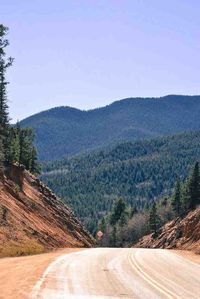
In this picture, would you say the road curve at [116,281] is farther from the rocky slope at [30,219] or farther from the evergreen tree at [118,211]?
the evergreen tree at [118,211]

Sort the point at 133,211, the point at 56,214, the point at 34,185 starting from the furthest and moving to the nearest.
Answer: the point at 133,211 → the point at 34,185 → the point at 56,214

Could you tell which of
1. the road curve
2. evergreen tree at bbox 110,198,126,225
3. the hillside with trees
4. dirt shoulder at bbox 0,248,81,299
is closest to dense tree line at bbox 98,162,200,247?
evergreen tree at bbox 110,198,126,225

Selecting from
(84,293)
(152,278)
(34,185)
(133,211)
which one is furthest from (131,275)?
(133,211)

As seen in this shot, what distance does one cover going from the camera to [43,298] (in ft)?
51.9

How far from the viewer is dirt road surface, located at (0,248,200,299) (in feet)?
56.0

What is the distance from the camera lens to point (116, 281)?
2028cm

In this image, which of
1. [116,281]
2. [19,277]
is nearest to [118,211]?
[19,277]

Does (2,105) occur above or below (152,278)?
above

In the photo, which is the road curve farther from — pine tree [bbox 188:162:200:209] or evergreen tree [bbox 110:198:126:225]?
evergreen tree [bbox 110:198:126:225]

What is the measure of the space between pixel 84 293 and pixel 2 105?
53.3m

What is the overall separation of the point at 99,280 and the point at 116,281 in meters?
0.68

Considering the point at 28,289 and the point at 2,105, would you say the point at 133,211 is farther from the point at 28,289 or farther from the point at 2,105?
the point at 28,289

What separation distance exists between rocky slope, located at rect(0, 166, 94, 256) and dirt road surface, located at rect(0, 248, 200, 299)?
9.21 m

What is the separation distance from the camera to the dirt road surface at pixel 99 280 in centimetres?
1708
